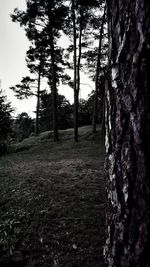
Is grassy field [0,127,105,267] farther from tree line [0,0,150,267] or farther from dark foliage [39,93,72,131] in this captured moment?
dark foliage [39,93,72,131]

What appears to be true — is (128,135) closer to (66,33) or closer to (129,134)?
(129,134)

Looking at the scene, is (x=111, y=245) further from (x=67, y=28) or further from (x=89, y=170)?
(x=67, y=28)

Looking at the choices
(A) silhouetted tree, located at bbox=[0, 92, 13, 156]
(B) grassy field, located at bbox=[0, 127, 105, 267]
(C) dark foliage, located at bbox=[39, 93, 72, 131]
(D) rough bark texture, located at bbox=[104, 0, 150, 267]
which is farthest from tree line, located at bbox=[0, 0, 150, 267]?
(C) dark foliage, located at bbox=[39, 93, 72, 131]

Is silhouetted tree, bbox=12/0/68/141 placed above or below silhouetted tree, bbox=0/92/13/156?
above

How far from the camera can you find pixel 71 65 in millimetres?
17359

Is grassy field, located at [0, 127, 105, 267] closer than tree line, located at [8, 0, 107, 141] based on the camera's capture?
Yes

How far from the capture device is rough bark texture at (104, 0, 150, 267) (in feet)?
3.39

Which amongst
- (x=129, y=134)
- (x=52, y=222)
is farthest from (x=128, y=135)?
(x=52, y=222)

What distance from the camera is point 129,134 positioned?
110cm

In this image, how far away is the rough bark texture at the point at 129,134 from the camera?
3.39 feet

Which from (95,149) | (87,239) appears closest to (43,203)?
(87,239)

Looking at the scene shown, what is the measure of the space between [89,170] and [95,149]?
17.3ft

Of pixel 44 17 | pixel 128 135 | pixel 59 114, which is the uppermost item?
pixel 44 17

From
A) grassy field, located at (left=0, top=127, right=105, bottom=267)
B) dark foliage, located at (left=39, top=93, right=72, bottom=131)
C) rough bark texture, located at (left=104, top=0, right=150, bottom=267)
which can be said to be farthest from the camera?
dark foliage, located at (left=39, top=93, right=72, bottom=131)
